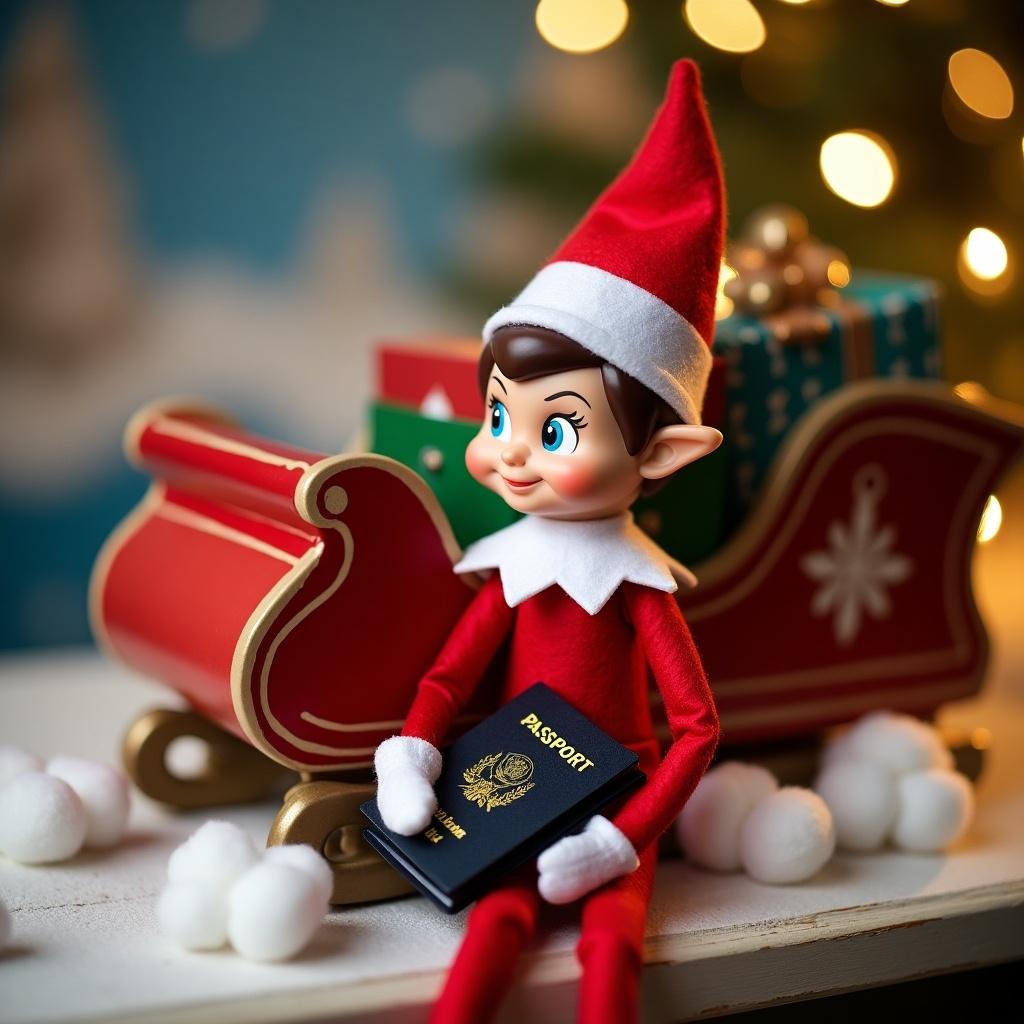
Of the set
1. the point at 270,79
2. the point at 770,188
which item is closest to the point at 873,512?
the point at 770,188

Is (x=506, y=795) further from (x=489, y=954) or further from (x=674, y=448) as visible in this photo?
(x=674, y=448)

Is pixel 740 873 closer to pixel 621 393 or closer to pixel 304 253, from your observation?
pixel 621 393

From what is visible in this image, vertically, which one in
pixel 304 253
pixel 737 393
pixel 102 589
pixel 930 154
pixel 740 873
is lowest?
pixel 740 873

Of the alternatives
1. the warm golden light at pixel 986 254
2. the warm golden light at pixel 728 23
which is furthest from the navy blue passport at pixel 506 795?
the warm golden light at pixel 728 23

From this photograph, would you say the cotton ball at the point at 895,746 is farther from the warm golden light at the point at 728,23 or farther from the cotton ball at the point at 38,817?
the warm golden light at the point at 728,23

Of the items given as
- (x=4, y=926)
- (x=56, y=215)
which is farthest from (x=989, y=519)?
(x=56, y=215)

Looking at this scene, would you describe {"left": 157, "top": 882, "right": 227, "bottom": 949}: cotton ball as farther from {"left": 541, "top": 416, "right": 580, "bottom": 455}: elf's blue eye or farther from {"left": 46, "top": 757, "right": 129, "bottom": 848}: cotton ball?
{"left": 541, "top": 416, "right": 580, "bottom": 455}: elf's blue eye
